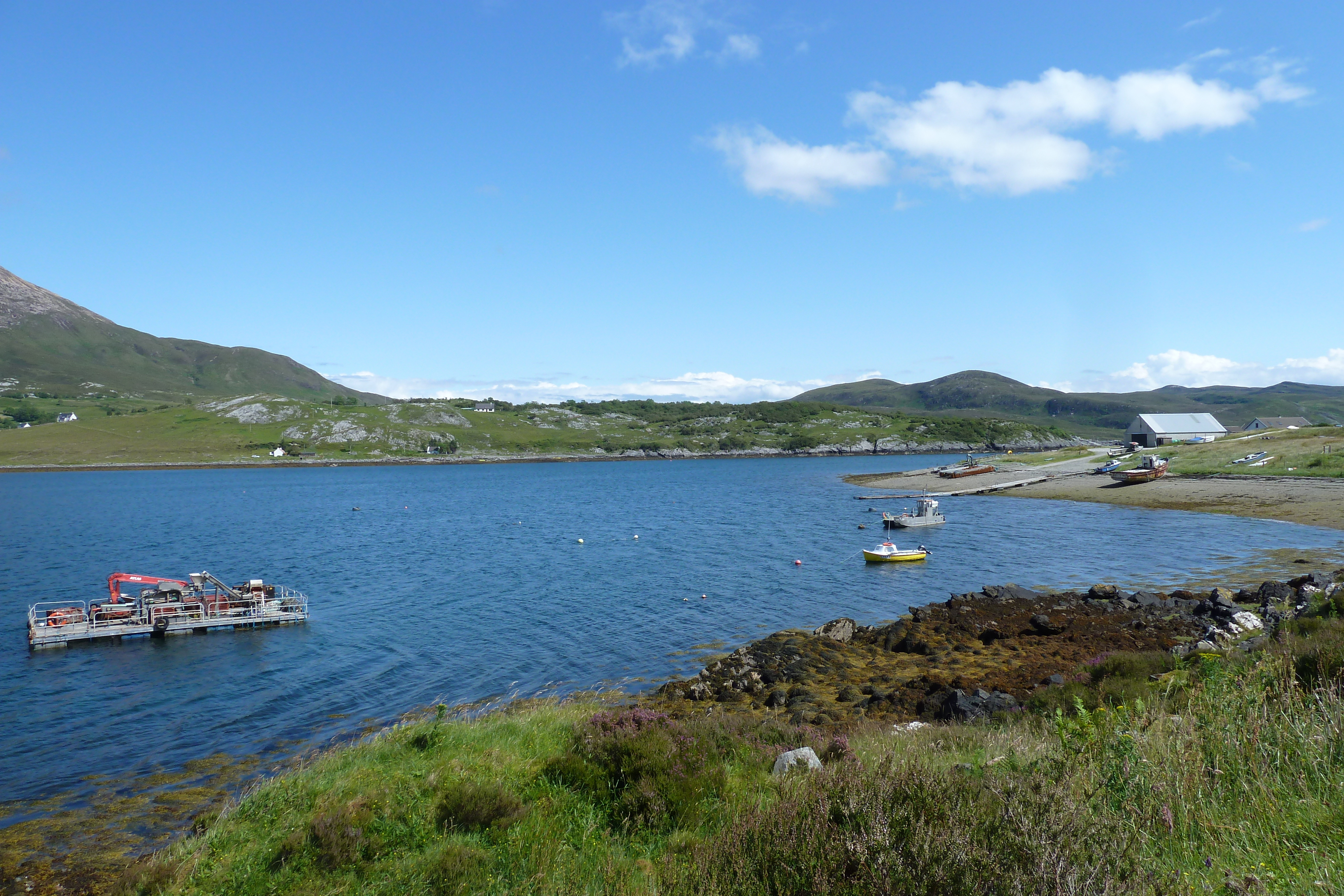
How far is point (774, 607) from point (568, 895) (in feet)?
100

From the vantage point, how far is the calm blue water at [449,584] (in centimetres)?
2369

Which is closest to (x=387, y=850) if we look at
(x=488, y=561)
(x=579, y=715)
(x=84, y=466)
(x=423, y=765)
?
(x=423, y=765)

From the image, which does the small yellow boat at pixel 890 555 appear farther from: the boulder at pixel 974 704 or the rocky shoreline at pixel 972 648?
the boulder at pixel 974 704

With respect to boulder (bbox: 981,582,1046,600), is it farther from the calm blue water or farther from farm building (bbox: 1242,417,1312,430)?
farm building (bbox: 1242,417,1312,430)

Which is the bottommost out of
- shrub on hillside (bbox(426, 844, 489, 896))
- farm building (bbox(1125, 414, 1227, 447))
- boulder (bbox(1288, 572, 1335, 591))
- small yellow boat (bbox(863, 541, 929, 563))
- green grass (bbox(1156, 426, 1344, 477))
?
small yellow boat (bbox(863, 541, 929, 563))

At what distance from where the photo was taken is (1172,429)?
155 meters

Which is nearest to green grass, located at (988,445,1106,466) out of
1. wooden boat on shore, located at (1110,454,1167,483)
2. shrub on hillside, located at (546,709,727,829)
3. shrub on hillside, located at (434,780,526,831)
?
wooden boat on shore, located at (1110,454,1167,483)

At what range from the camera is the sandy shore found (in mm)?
61000

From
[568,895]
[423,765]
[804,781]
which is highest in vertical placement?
[804,781]

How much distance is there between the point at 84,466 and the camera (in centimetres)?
18350

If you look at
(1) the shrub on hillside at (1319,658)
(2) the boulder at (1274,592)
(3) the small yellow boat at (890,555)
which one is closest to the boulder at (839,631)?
(2) the boulder at (1274,592)

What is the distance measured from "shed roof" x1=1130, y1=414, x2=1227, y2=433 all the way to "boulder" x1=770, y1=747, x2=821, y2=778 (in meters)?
174

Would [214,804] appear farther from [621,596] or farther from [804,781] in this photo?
[621,596]

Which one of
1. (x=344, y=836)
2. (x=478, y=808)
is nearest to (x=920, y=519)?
(x=478, y=808)
